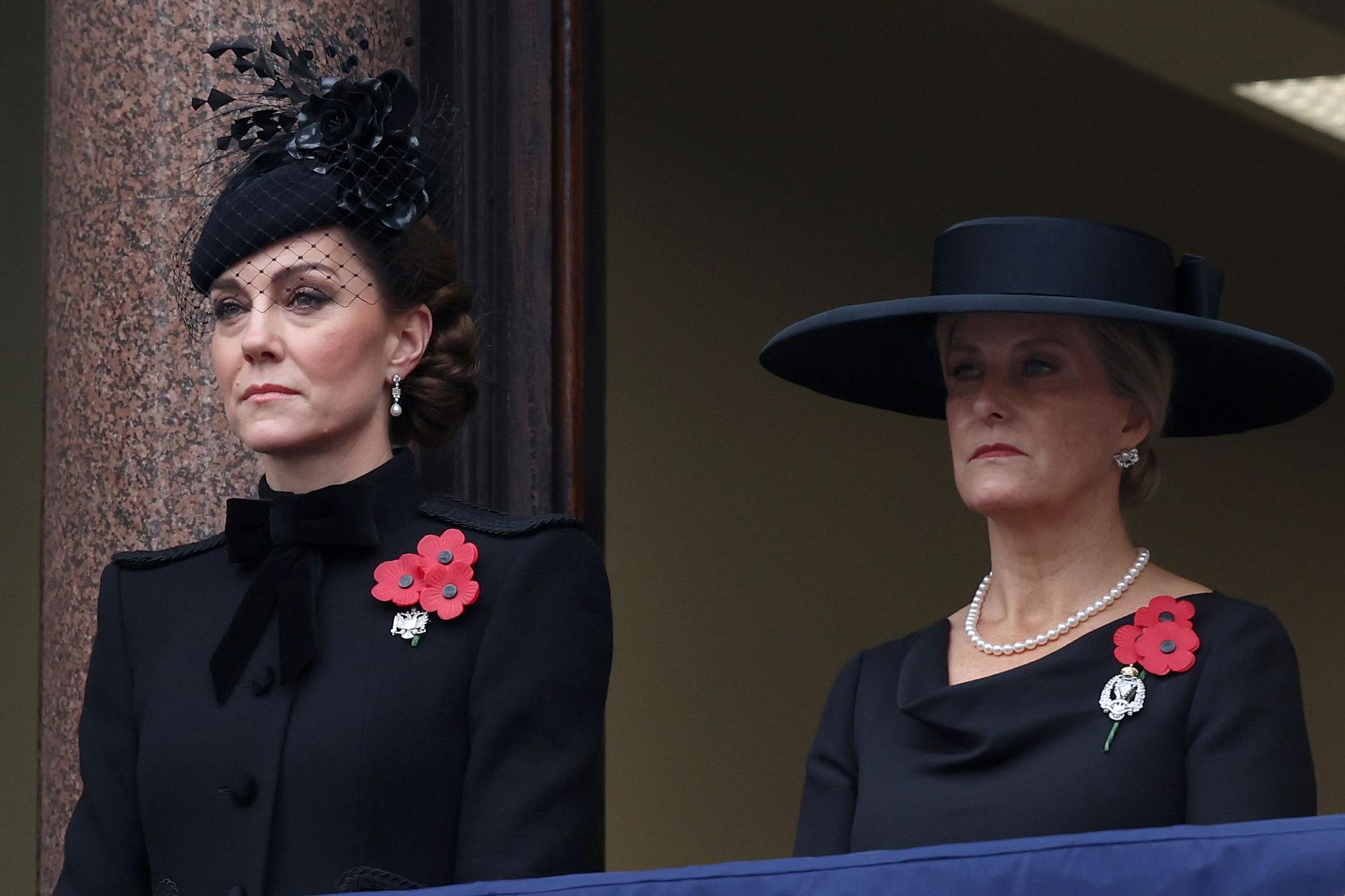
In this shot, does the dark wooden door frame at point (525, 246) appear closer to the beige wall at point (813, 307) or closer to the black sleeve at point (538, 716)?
the black sleeve at point (538, 716)

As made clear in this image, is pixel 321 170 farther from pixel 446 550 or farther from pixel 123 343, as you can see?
pixel 123 343

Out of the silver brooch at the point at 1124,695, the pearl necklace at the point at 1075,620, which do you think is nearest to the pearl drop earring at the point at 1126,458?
the pearl necklace at the point at 1075,620

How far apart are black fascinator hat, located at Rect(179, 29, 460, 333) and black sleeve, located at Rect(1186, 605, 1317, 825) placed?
1197mm

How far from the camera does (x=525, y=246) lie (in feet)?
13.3

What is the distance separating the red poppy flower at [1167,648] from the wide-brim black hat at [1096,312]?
1.28ft

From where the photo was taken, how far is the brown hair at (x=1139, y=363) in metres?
2.80

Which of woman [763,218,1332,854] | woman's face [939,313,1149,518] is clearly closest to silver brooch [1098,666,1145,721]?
woman [763,218,1332,854]

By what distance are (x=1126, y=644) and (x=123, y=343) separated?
1.87m

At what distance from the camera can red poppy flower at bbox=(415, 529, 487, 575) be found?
271cm

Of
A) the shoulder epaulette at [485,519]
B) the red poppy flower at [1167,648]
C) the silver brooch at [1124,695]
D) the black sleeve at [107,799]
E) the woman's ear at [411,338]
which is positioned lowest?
the black sleeve at [107,799]

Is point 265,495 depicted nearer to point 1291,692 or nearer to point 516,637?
point 516,637

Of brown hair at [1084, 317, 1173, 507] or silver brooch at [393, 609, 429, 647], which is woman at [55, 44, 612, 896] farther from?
brown hair at [1084, 317, 1173, 507]

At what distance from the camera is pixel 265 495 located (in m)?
2.86

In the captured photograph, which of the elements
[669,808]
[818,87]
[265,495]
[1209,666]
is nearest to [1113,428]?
[1209,666]
